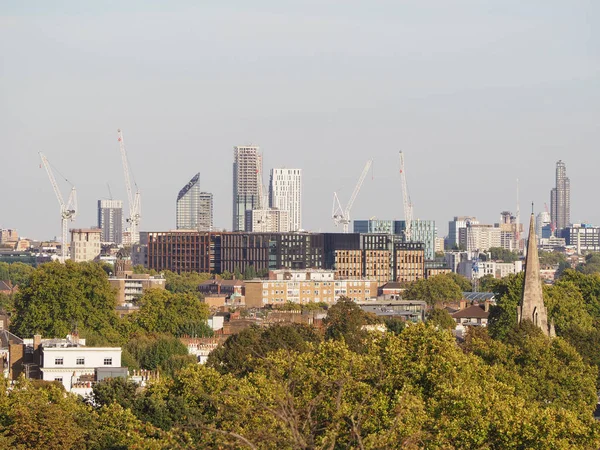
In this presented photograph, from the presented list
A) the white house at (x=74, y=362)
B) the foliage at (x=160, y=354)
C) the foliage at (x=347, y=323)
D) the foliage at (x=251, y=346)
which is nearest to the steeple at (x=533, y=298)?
the foliage at (x=347, y=323)

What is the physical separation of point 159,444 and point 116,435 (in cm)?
816

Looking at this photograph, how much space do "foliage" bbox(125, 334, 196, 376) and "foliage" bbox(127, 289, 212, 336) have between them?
22.1 m

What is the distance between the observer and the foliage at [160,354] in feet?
312

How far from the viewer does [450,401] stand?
183 feet

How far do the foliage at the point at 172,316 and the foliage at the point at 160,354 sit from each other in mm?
22141

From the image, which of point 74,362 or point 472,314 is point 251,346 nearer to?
point 74,362

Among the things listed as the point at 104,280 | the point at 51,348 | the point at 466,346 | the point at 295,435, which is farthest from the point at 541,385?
the point at 104,280

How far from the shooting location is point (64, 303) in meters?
130

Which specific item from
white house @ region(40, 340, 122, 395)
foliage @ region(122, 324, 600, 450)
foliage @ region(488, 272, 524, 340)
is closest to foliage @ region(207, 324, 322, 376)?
white house @ region(40, 340, 122, 395)

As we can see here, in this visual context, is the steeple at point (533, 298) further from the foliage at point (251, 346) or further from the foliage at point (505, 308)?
the foliage at point (251, 346)

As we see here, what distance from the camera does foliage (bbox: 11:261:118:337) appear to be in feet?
416

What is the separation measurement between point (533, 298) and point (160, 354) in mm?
26908

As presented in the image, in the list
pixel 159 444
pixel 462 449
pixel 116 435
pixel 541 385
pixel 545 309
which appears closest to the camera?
pixel 159 444

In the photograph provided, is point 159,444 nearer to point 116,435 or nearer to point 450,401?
point 116,435
